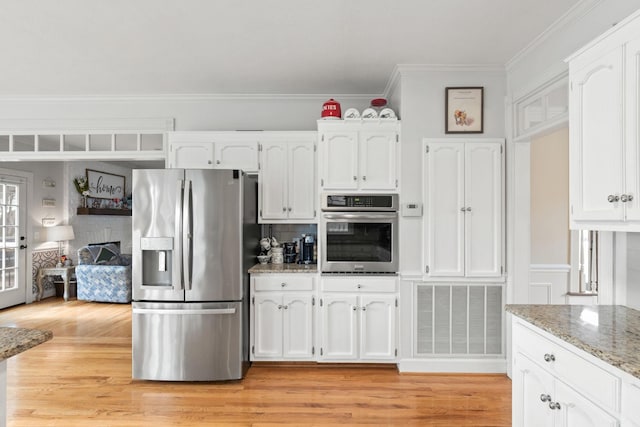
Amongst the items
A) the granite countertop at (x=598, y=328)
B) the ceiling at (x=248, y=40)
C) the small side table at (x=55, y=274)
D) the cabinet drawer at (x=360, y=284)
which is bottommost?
the small side table at (x=55, y=274)

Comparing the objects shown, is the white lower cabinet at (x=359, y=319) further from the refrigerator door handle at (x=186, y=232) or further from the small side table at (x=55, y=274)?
the small side table at (x=55, y=274)

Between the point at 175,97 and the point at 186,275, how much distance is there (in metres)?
2.06

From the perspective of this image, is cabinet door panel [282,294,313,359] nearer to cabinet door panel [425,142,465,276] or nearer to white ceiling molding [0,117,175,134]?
cabinet door panel [425,142,465,276]

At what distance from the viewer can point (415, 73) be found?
3422 mm

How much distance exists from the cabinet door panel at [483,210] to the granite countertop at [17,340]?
2990 millimetres

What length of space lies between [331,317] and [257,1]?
2.52m

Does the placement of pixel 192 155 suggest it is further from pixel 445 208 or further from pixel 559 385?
pixel 559 385

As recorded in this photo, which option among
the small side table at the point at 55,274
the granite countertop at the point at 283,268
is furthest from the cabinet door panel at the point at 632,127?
the small side table at the point at 55,274

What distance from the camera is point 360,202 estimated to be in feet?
11.3

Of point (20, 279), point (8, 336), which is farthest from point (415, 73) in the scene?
point (20, 279)

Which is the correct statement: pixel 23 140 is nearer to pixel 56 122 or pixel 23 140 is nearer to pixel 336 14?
pixel 56 122

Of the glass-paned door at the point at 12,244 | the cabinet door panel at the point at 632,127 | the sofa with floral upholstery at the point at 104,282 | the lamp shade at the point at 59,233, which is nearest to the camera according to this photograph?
the cabinet door panel at the point at 632,127

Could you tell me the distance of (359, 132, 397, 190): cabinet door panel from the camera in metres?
3.45

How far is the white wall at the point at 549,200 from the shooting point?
11.7 ft
